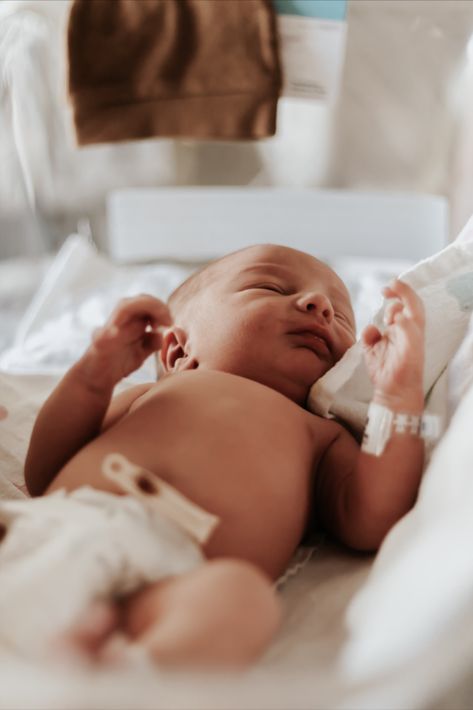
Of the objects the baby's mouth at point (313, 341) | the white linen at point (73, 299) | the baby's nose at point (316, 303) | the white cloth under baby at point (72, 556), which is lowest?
the white linen at point (73, 299)

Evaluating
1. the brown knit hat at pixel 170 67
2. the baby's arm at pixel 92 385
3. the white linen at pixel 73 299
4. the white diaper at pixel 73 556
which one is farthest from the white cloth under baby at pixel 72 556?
the brown knit hat at pixel 170 67

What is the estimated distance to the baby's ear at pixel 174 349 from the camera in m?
0.97

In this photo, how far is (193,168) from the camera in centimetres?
163

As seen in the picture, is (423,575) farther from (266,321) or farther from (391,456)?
(266,321)

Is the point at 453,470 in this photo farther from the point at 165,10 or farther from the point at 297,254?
the point at 165,10

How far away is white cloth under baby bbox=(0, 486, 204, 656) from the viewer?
0.54m

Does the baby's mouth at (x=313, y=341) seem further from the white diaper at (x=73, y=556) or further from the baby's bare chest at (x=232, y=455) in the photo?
the white diaper at (x=73, y=556)

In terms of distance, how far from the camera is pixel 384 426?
2.39 feet

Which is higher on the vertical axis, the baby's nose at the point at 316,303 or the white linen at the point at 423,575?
the baby's nose at the point at 316,303

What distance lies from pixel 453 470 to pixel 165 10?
3.40 ft

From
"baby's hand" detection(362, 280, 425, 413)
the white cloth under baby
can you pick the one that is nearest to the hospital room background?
"baby's hand" detection(362, 280, 425, 413)

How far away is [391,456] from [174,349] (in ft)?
1.12

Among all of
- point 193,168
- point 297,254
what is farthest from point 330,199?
point 297,254

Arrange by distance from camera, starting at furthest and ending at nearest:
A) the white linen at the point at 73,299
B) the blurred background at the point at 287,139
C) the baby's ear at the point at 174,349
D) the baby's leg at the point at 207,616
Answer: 1. the blurred background at the point at 287,139
2. the white linen at the point at 73,299
3. the baby's ear at the point at 174,349
4. the baby's leg at the point at 207,616
